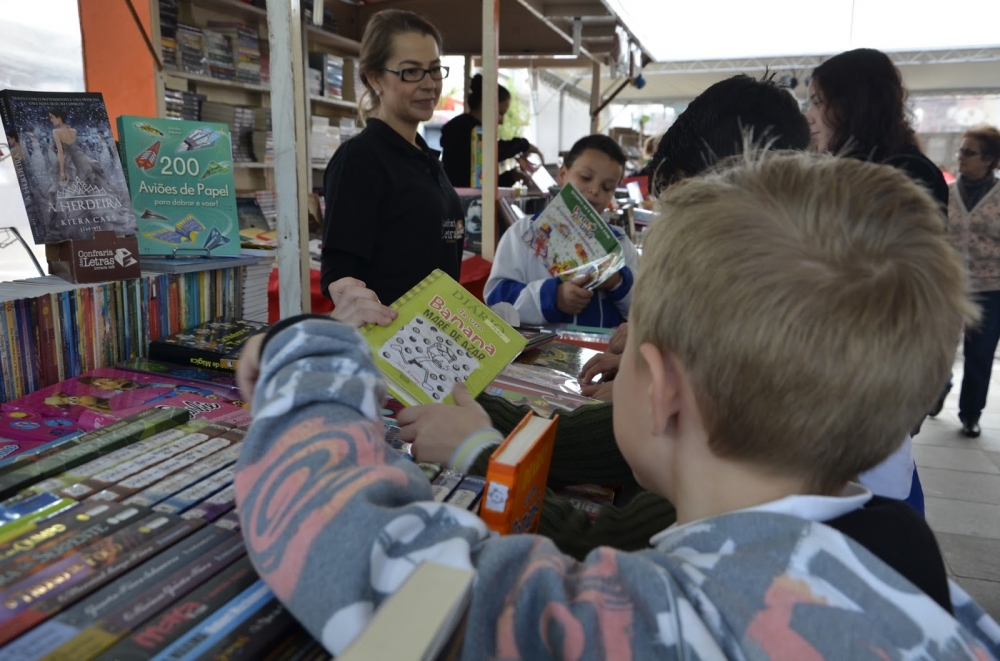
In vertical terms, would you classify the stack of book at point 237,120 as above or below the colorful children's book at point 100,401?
above

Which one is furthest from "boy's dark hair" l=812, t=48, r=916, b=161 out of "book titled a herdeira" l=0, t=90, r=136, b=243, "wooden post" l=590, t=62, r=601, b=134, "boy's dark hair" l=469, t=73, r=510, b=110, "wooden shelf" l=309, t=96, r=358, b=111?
"wooden post" l=590, t=62, r=601, b=134

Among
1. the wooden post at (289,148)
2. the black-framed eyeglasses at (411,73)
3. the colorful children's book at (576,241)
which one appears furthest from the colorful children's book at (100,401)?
the colorful children's book at (576,241)

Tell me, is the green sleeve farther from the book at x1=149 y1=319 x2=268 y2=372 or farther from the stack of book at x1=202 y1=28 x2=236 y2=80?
the stack of book at x1=202 y1=28 x2=236 y2=80

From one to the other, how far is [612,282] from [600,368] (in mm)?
818

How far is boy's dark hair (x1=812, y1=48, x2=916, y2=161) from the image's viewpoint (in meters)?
2.05

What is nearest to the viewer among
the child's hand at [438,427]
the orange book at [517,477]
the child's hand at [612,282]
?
the orange book at [517,477]

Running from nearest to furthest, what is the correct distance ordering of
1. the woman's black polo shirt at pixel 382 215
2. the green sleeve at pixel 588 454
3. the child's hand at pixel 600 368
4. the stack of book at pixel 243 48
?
the green sleeve at pixel 588 454
the child's hand at pixel 600 368
the woman's black polo shirt at pixel 382 215
the stack of book at pixel 243 48

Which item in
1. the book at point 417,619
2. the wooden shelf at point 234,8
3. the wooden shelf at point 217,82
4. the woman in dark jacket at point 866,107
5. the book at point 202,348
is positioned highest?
the wooden shelf at point 234,8

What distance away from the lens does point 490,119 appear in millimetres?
2930

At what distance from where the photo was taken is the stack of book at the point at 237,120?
388cm

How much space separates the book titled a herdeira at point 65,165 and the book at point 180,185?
73 mm

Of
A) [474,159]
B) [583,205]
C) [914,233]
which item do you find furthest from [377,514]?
[474,159]

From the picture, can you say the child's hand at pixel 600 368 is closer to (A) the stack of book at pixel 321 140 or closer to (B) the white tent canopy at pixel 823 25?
(A) the stack of book at pixel 321 140

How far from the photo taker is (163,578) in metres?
0.55
